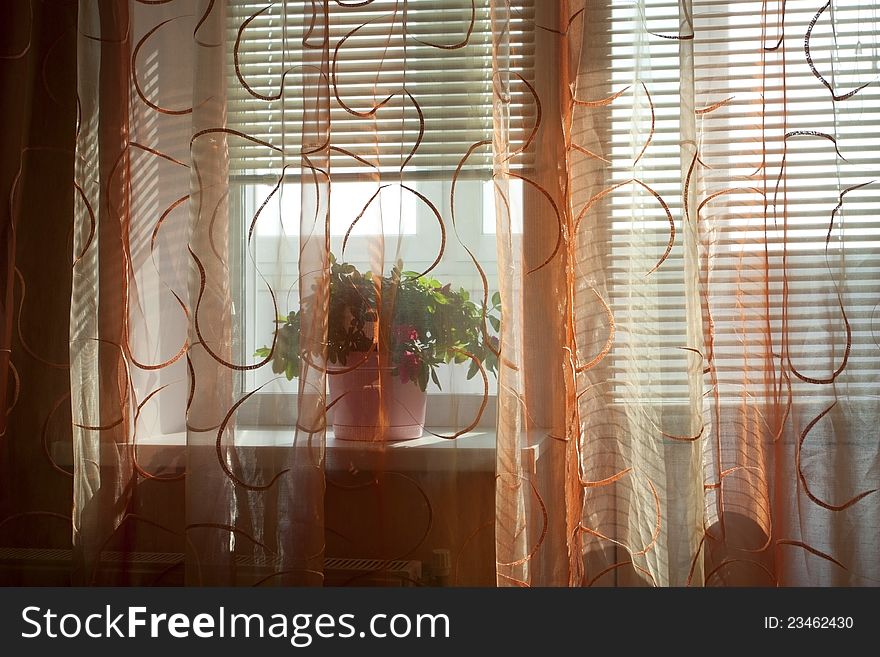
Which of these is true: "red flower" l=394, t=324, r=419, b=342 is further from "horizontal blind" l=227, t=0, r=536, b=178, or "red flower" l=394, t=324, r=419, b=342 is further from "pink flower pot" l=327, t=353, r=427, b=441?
"horizontal blind" l=227, t=0, r=536, b=178

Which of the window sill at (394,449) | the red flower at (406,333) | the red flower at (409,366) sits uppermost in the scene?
the red flower at (406,333)

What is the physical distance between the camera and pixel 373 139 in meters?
1.33

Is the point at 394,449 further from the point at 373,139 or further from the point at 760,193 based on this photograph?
the point at 760,193

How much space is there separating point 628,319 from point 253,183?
65 cm

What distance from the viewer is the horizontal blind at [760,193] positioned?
1222 millimetres

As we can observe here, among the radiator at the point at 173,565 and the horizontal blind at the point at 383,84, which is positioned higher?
the horizontal blind at the point at 383,84

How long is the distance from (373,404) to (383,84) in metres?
0.53

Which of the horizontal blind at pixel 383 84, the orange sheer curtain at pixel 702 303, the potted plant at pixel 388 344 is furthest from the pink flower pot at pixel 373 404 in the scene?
the horizontal blind at pixel 383 84

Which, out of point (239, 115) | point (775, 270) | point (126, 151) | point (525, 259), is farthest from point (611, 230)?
point (126, 151)

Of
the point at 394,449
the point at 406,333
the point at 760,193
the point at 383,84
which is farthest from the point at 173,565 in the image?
the point at 760,193

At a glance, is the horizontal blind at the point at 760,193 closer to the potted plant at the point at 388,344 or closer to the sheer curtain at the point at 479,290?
the sheer curtain at the point at 479,290

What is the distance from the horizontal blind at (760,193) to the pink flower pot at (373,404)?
0.33 meters

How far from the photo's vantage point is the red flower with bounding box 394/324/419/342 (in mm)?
1290

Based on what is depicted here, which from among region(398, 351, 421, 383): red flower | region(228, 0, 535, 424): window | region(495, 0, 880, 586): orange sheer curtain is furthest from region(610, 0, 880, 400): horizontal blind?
region(398, 351, 421, 383): red flower
